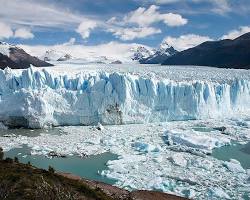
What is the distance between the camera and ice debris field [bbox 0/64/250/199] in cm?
1752

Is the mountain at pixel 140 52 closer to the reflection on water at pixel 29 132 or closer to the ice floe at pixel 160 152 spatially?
the reflection on water at pixel 29 132

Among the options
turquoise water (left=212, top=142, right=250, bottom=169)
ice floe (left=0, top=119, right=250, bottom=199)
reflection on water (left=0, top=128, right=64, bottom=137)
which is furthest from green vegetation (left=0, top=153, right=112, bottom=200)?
reflection on water (left=0, top=128, right=64, bottom=137)

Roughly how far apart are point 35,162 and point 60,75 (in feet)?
30.9

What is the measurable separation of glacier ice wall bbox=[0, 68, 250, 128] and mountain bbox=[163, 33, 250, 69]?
24866mm

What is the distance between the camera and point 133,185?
43.5 feet

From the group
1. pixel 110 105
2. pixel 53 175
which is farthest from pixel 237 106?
pixel 53 175

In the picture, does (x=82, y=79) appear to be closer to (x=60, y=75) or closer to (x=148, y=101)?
(x=60, y=75)

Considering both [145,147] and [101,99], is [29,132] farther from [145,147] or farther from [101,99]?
[145,147]

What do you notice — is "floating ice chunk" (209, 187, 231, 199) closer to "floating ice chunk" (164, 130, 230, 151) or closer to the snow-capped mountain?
"floating ice chunk" (164, 130, 230, 151)

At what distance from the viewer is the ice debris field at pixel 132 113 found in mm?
17516

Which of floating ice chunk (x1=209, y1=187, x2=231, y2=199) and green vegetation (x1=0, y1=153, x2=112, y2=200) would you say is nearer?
green vegetation (x1=0, y1=153, x2=112, y2=200)

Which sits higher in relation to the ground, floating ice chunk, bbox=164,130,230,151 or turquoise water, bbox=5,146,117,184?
floating ice chunk, bbox=164,130,230,151

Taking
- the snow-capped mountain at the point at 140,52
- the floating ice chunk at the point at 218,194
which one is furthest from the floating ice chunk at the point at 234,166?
the snow-capped mountain at the point at 140,52

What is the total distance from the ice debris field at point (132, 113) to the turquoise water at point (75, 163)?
41 centimetres
